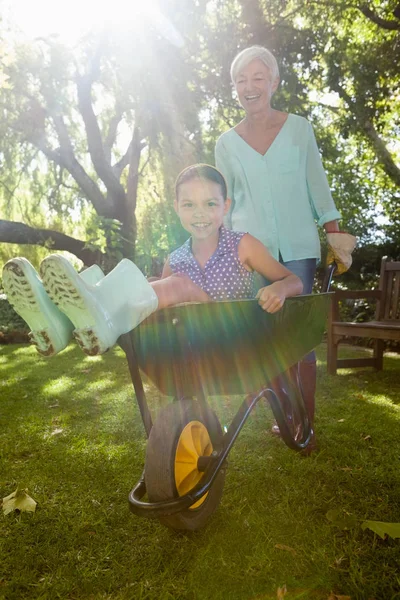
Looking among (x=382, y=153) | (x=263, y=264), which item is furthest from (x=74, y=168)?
(x=263, y=264)

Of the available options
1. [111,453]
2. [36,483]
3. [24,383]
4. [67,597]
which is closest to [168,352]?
[67,597]

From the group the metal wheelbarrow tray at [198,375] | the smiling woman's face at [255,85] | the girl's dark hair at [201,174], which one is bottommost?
the metal wheelbarrow tray at [198,375]

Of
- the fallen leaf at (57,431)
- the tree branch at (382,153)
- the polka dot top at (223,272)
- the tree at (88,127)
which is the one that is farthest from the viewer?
the tree branch at (382,153)

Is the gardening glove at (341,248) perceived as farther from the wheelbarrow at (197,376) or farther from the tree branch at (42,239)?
the tree branch at (42,239)

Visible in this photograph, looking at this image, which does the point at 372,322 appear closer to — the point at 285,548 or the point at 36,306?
the point at 285,548

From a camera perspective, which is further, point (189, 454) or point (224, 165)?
point (224, 165)

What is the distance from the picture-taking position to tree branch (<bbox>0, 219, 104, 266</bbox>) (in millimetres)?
10758

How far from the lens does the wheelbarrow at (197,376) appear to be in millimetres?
1414

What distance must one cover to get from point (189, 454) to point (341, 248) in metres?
1.12

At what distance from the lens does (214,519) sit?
73.6 inches

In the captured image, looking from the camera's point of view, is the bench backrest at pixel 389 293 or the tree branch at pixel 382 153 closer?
the bench backrest at pixel 389 293

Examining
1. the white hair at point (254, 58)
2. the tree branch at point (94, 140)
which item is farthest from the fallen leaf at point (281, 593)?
the tree branch at point (94, 140)

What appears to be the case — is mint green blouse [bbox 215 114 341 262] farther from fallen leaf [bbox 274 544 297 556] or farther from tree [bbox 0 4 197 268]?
tree [bbox 0 4 197 268]

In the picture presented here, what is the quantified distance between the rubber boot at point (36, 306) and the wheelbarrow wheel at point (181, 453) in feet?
1.34
